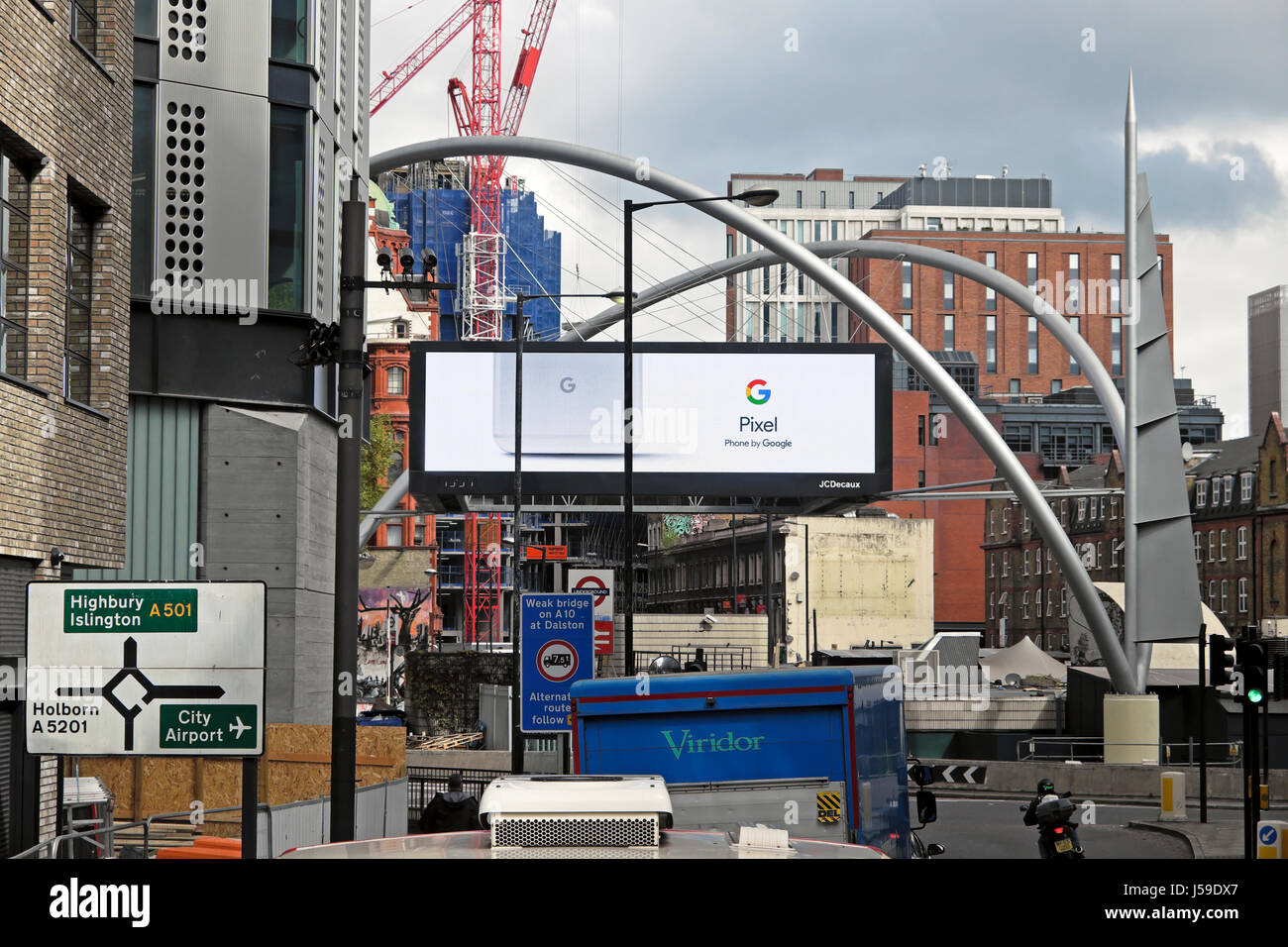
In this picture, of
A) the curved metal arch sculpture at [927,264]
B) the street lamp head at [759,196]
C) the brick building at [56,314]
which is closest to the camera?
the brick building at [56,314]

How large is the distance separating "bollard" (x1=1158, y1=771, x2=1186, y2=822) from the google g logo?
23067mm

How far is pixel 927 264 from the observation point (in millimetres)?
54781

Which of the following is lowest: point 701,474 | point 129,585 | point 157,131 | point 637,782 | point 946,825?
point 946,825

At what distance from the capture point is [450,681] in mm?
56906

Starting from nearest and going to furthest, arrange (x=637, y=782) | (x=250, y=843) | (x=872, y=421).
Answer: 1. (x=637, y=782)
2. (x=250, y=843)
3. (x=872, y=421)

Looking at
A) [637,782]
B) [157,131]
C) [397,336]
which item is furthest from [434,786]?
[397,336]

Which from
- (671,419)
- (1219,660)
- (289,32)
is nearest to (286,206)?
(289,32)

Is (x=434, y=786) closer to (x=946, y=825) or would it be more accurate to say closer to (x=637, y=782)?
(x=946, y=825)

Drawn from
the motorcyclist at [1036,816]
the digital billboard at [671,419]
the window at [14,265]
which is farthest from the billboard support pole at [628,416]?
the digital billboard at [671,419]

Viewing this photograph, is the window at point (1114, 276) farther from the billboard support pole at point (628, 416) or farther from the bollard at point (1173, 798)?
the billboard support pole at point (628, 416)

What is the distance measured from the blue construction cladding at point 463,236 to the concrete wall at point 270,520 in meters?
105

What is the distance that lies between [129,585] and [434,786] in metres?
26.8

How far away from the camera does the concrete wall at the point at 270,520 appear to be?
2539 centimetres

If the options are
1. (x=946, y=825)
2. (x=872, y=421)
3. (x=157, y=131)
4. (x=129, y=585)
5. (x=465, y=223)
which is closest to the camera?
(x=129, y=585)
